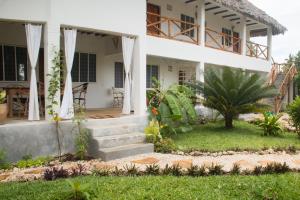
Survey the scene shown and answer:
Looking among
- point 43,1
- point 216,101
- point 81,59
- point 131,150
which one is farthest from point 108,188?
point 81,59

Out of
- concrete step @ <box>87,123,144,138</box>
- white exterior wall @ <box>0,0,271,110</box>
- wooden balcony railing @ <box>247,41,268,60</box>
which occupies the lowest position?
concrete step @ <box>87,123,144,138</box>

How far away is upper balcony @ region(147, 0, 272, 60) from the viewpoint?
14.2 m

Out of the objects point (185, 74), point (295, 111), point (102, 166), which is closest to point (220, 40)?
point (185, 74)

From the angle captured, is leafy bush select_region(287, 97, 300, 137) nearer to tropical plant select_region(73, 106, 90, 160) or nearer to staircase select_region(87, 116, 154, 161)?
staircase select_region(87, 116, 154, 161)

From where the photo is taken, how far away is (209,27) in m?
18.4

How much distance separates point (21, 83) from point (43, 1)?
3.74m

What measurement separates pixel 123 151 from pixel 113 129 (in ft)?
3.38

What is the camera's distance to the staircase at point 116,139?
26.2ft

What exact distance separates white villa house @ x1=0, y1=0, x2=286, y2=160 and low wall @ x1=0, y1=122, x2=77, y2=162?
0.02 m

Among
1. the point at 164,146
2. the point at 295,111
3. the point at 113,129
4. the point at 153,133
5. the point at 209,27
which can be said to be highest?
the point at 209,27

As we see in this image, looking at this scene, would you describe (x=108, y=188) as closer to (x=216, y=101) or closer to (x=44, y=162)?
(x=44, y=162)

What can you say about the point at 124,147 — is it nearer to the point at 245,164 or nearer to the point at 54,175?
the point at 54,175

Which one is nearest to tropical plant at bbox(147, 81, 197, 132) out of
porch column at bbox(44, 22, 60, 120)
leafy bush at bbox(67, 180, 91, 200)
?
porch column at bbox(44, 22, 60, 120)

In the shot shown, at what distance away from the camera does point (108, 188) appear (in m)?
4.97
